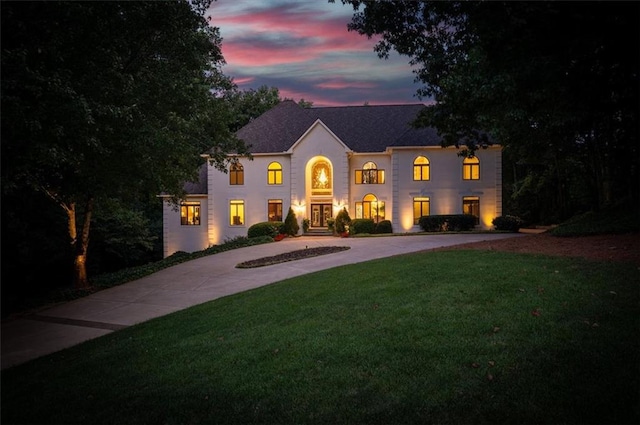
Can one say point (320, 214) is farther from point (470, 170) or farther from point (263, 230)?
point (470, 170)

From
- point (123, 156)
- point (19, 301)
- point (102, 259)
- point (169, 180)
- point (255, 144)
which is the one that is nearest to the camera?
point (123, 156)

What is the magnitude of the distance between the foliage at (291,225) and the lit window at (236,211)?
3.89 metres

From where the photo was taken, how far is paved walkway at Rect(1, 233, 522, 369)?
889cm

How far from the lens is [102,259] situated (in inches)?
1120

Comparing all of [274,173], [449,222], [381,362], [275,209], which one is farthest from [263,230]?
[381,362]

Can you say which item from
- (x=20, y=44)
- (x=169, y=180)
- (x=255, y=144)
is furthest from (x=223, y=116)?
(x=255, y=144)

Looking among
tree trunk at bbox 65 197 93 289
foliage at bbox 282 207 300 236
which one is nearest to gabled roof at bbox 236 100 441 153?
foliage at bbox 282 207 300 236

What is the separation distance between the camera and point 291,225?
2952 centimetres

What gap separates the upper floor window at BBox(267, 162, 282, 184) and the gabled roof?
106 centimetres

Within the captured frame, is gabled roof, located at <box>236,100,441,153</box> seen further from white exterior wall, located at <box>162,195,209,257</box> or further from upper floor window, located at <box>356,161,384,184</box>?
white exterior wall, located at <box>162,195,209,257</box>

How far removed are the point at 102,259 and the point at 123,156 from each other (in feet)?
65.5

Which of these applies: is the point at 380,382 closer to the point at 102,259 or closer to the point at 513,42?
the point at 513,42

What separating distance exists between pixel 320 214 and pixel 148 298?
19992 mm

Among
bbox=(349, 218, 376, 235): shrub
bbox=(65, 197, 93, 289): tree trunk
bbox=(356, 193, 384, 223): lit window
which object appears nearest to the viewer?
bbox=(65, 197, 93, 289): tree trunk
